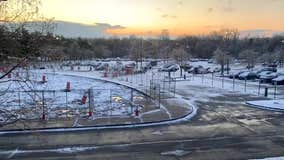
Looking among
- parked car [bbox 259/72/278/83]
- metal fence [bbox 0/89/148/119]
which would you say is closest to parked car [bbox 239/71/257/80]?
parked car [bbox 259/72/278/83]

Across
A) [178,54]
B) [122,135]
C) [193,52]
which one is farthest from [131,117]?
[193,52]

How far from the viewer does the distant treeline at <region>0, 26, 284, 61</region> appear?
288 inches

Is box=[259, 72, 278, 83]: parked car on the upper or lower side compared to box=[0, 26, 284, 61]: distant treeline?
lower

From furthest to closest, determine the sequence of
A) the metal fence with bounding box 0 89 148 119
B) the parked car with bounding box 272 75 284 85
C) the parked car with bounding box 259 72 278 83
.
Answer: the parked car with bounding box 259 72 278 83
the parked car with bounding box 272 75 284 85
the metal fence with bounding box 0 89 148 119

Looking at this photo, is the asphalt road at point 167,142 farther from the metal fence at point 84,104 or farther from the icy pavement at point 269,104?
the icy pavement at point 269,104

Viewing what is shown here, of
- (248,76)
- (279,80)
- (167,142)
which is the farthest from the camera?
(248,76)

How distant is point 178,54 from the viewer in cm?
8162

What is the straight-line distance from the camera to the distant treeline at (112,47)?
7.32 m

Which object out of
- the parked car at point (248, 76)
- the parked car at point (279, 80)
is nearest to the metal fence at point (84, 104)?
the parked car at point (279, 80)

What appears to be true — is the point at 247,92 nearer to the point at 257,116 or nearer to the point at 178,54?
the point at 257,116

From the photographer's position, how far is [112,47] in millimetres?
150750

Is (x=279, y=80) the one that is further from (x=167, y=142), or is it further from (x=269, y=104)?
(x=167, y=142)

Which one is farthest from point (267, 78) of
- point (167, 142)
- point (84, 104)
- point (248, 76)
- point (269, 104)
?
point (167, 142)

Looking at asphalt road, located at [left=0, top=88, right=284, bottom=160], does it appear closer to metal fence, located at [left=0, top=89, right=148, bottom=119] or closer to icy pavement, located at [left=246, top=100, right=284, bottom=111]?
metal fence, located at [left=0, top=89, right=148, bottom=119]
